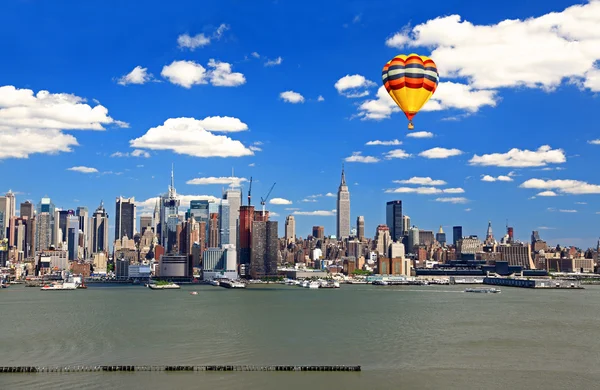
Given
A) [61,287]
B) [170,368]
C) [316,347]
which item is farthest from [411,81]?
[61,287]

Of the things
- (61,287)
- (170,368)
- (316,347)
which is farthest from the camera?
(61,287)

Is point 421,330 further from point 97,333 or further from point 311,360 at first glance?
point 97,333

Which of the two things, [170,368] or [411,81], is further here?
[411,81]

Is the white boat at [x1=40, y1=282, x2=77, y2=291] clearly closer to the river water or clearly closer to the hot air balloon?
the river water

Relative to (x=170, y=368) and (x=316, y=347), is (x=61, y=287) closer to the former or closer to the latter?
(x=316, y=347)

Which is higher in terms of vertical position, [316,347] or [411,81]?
[411,81]

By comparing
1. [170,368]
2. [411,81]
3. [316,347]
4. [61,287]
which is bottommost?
[61,287]

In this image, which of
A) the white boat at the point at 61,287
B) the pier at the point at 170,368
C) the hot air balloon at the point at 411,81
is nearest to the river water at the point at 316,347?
the pier at the point at 170,368
